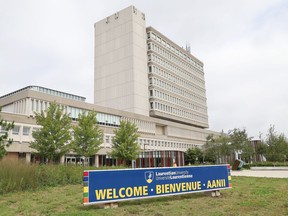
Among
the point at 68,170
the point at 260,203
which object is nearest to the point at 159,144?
the point at 68,170

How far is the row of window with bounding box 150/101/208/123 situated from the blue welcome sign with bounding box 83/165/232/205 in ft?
209

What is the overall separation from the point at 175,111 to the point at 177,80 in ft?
34.8

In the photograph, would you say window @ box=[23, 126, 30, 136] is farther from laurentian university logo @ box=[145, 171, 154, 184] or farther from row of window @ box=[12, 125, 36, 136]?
laurentian university logo @ box=[145, 171, 154, 184]

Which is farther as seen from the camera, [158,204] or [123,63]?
[123,63]

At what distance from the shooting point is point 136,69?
7438 centimetres

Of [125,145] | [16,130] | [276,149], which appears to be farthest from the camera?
[276,149]

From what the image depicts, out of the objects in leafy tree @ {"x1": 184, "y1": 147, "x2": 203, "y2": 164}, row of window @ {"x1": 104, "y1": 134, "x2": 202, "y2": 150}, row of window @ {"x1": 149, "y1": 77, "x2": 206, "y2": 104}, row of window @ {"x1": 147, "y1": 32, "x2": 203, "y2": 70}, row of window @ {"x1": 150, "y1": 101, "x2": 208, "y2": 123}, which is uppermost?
row of window @ {"x1": 147, "y1": 32, "x2": 203, "y2": 70}

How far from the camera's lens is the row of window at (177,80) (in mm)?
80200

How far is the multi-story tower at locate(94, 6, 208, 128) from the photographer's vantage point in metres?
74.4

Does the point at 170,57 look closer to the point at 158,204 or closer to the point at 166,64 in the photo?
the point at 166,64

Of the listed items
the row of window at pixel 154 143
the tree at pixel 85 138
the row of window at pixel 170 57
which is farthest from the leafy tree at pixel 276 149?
the row of window at pixel 170 57

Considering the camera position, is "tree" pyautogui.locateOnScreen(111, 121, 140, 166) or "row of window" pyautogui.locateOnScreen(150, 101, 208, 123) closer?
"tree" pyautogui.locateOnScreen(111, 121, 140, 166)

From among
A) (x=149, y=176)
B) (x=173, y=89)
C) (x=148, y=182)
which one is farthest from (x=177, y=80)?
(x=148, y=182)

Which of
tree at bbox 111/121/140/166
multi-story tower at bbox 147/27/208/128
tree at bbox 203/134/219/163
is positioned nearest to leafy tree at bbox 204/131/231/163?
tree at bbox 203/134/219/163
